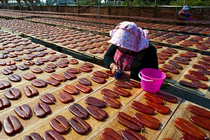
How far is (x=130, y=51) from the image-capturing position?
2.67m

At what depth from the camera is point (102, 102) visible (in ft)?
6.57

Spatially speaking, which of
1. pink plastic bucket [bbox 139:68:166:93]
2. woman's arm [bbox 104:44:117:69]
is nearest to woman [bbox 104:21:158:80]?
woman's arm [bbox 104:44:117:69]

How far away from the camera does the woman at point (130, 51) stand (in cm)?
233

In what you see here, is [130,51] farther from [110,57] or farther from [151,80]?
[151,80]

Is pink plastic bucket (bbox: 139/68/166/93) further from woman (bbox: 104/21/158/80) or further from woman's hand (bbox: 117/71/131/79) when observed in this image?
woman's hand (bbox: 117/71/131/79)

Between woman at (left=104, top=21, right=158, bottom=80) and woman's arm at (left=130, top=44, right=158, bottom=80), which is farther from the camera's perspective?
woman's arm at (left=130, top=44, right=158, bottom=80)

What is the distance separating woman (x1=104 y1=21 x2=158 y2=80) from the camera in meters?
2.33

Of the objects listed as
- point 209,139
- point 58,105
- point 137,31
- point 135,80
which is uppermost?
point 137,31

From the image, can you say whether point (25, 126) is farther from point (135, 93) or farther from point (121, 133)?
point (135, 93)

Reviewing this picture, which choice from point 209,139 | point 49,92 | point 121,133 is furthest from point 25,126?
point 209,139

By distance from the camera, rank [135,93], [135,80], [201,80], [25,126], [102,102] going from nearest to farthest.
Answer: [25,126] < [102,102] < [135,93] < [135,80] < [201,80]

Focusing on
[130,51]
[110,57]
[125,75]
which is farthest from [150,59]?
[110,57]

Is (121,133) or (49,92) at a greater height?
(49,92)

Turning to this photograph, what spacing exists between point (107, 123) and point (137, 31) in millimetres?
1567
